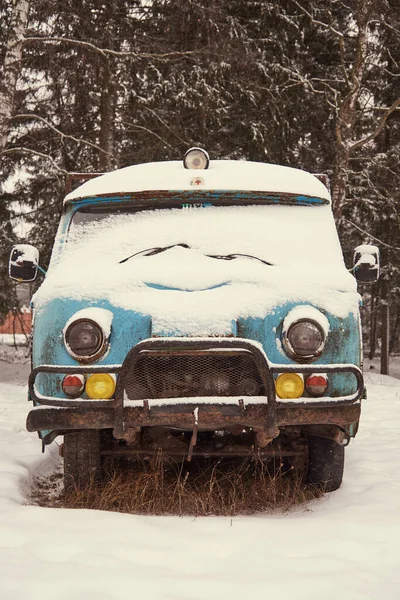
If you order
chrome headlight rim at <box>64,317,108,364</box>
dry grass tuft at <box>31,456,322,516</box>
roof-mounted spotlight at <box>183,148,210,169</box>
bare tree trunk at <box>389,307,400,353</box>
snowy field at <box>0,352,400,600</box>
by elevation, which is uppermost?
roof-mounted spotlight at <box>183,148,210,169</box>

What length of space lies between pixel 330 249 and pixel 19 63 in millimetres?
7434

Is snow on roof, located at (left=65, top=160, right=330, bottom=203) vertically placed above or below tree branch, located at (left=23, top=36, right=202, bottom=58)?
below

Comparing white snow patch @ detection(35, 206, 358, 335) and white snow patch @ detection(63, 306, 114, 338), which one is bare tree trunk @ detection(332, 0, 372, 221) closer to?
white snow patch @ detection(35, 206, 358, 335)

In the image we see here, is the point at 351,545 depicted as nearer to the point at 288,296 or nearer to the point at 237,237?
the point at 288,296

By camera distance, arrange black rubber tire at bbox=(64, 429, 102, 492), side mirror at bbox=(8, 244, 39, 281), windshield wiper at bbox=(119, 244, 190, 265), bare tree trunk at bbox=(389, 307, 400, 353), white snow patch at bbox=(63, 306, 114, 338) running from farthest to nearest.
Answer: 1. bare tree trunk at bbox=(389, 307, 400, 353)
2. side mirror at bbox=(8, 244, 39, 281)
3. windshield wiper at bbox=(119, 244, 190, 265)
4. black rubber tire at bbox=(64, 429, 102, 492)
5. white snow patch at bbox=(63, 306, 114, 338)

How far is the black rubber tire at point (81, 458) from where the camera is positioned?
12.9ft

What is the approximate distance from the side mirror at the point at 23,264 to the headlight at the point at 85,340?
1526mm

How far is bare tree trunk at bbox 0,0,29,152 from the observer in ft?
32.0

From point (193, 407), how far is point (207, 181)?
196 cm

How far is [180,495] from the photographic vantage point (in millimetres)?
3820

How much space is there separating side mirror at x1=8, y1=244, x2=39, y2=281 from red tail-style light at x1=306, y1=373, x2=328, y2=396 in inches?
96.5

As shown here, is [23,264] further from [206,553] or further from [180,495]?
[206,553]

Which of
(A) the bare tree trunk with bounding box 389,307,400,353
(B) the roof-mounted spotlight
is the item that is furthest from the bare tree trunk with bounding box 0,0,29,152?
(A) the bare tree trunk with bounding box 389,307,400,353

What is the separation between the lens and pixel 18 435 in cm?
618
